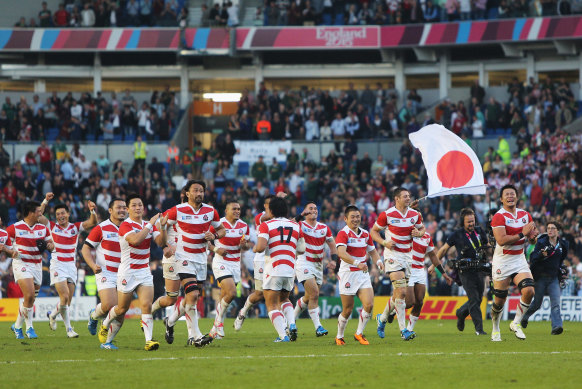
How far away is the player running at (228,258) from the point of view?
1931 cm

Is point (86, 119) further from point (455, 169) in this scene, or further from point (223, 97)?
point (455, 169)

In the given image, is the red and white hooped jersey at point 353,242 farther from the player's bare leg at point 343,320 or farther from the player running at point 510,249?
the player running at point 510,249

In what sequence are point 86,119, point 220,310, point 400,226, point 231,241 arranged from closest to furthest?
point 400,226, point 220,310, point 231,241, point 86,119

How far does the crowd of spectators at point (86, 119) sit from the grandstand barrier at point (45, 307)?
42.3 ft

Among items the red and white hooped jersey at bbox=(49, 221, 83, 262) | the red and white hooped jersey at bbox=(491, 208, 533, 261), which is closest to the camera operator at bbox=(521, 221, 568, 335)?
the red and white hooped jersey at bbox=(491, 208, 533, 261)

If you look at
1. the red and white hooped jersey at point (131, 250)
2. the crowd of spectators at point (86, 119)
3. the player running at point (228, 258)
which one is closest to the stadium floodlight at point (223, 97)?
the crowd of spectators at point (86, 119)

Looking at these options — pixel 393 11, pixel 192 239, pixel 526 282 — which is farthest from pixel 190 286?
pixel 393 11

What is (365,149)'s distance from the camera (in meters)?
40.9

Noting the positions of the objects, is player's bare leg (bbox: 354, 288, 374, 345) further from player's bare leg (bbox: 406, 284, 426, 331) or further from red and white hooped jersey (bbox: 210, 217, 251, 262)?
red and white hooped jersey (bbox: 210, 217, 251, 262)

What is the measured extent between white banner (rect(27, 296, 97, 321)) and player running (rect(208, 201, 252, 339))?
10895 millimetres

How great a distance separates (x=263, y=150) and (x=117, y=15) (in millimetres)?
13554

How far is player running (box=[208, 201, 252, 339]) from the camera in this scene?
63.4 feet

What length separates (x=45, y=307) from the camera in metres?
30.9

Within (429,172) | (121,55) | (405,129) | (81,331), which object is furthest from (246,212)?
(121,55)
